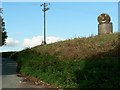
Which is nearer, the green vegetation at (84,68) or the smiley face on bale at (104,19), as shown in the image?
the green vegetation at (84,68)

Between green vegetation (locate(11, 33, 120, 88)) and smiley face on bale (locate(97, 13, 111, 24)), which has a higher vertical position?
smiley face on bale (locate(97, 13, 111, 24))

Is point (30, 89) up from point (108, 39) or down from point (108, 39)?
down

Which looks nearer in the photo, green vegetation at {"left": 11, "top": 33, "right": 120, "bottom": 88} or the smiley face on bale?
green vegetation at {"left": 11, "top": 33, "right": 120, "bottom": 88}

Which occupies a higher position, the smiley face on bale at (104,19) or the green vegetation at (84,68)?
the smiley face on bale at (104,19)

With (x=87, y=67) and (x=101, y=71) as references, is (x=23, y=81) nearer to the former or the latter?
(x=87, y=67)

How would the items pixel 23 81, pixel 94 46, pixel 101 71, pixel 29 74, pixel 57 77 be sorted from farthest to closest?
pixel 94 46, pixel 29 74, pixel 23 81, pixel 57 77, pixel 101 71

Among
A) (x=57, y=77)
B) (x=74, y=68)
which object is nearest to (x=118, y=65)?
(x=74, y=68)

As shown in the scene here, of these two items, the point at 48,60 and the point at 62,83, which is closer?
the point at 62,83

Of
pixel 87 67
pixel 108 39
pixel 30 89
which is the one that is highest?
pixel 108 39

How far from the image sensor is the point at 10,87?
1412 cm

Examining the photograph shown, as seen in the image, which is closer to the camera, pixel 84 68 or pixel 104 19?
pixel 84 68

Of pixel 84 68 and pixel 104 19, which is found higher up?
pixel 104 19

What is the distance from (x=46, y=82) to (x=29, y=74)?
3.43 m

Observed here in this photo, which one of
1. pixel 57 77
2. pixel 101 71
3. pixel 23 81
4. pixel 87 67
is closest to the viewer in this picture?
pixel 101 71
